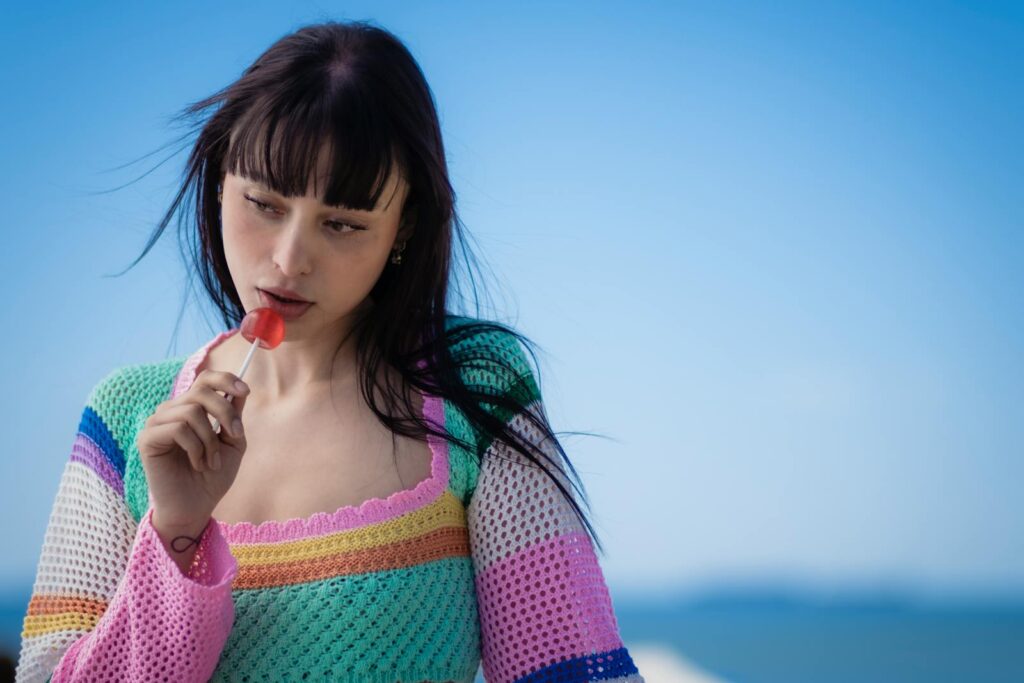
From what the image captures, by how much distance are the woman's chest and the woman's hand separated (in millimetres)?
116

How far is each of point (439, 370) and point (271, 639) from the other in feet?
1.14

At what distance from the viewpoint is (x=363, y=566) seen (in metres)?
1.31

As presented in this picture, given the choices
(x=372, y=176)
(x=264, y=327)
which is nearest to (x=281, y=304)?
(x=264, y=327)

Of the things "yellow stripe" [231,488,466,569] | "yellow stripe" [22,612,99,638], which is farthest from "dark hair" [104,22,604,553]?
"yellow stripe" [22,612,99,638]

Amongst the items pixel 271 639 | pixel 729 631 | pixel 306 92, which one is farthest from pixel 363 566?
pixel 729 631

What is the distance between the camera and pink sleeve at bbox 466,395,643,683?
1324 mm

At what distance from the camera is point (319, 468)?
1.37 metres

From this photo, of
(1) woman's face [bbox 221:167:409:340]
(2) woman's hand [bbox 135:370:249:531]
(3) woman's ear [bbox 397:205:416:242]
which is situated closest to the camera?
(2) woman's hand [bbox 135:370:249:531]

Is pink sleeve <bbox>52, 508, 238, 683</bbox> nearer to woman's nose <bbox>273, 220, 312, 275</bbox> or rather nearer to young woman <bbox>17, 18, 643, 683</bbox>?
young woman <bbox>17, 18, 643, 683</bbox>

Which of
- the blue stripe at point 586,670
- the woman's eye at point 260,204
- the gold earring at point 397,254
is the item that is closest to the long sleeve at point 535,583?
the blue stripe at point 586,670

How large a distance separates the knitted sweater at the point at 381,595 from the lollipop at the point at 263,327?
17 centimetres

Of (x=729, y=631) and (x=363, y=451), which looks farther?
(x=729, y=631)

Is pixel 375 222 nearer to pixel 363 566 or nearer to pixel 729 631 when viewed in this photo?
pixel 363 566

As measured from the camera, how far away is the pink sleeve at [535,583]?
1.32 metres
